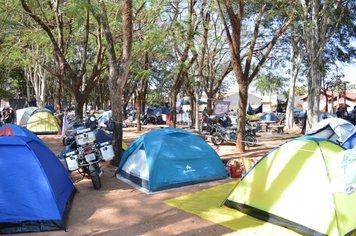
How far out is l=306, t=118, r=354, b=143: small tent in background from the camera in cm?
1097

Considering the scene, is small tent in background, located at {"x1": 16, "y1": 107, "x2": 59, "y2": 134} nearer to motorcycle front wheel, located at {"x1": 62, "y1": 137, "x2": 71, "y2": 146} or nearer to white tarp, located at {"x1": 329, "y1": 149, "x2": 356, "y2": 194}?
motorcycle front wheel, located at {"x1": 62, "y1": 137, "x2": 71, "y2": 146}

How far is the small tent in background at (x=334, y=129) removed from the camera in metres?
11.0

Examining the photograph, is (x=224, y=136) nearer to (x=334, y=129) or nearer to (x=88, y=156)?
(x=334, y=129)

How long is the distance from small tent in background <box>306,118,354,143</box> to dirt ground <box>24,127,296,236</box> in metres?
5.23

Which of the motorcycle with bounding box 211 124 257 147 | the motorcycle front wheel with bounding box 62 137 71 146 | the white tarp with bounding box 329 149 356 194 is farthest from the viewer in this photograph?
the motorcycle with bounding box 211 124 257 147

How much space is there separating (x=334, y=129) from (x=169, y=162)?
21.3 feet

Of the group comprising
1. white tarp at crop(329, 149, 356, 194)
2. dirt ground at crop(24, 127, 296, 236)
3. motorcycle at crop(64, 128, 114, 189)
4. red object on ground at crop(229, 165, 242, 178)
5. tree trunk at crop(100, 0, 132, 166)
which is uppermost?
tree trunk at crop(100, 0, 132, 166)

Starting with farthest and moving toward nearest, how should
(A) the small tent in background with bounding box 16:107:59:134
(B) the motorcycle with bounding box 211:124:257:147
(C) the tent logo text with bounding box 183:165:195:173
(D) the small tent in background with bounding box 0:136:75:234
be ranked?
(A) the small tent in background with bounding box 16:107:59:134
(B) the motorcycle with bounding box 211:124:257:147
(C) the tent logo text with bounding box 183:165:195:173
(D) the small tent in background with bounding box 0:136:75:234

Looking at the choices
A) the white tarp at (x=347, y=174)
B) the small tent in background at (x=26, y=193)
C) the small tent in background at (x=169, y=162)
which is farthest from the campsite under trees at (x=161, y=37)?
the white tarp at (x=347, y=174)

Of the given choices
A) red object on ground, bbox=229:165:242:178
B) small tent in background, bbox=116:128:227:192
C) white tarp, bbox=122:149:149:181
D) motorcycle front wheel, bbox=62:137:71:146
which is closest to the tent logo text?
small tent in background, bbox=116:128:227:192

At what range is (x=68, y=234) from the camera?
502cm

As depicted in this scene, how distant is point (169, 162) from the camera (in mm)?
7203

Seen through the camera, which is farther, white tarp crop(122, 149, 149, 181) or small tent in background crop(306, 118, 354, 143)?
small tent in background crop(306, 118, 354, 143)

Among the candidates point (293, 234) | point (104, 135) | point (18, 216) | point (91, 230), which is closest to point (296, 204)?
point (293, 234)
